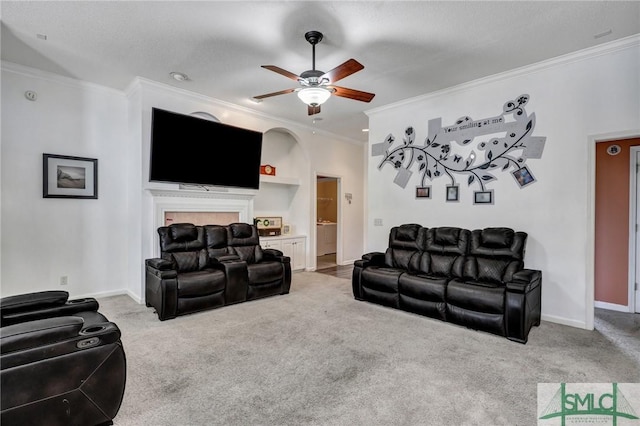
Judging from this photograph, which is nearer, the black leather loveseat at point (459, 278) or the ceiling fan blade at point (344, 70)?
the ceiling fan blade at point (344, 70)

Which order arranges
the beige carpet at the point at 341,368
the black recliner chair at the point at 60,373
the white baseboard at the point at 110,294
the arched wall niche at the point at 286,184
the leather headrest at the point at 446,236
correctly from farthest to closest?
the arched wall niche at the point at 286,184
the white baseboard at the point at 110,294
the leather headrest at the point at 446,236
the beige carpet at the point at 341,368
the black recliner chair at the point at 60,373

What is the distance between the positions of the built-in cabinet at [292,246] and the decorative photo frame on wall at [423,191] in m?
2.63

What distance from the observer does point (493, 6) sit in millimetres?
2713

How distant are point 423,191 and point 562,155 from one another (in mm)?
1765

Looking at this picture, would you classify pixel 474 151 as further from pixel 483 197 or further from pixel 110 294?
pixel 110 294

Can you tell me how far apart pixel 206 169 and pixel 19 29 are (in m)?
2.37

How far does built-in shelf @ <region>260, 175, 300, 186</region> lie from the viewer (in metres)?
6.07

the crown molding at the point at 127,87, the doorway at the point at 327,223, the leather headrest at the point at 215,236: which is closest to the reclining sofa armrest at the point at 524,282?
the leather headrest at the point at 215,236

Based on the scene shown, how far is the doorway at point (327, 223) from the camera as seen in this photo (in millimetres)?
8721

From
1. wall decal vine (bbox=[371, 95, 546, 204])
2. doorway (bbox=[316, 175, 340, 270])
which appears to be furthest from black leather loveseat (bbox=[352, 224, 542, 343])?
doorway (bbox=[316, 175, 340, 270])

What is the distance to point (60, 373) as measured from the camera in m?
1.68

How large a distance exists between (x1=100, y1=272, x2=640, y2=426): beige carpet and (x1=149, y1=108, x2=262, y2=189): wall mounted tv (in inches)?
76.7

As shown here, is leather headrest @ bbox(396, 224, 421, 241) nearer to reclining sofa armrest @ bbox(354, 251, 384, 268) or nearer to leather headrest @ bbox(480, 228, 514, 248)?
reclining sofa armrest @ bbox(354, 251, 384, 268)

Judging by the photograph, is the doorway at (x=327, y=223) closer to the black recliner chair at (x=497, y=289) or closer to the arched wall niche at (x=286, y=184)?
the arched wall niche at (x=286, y=184)
